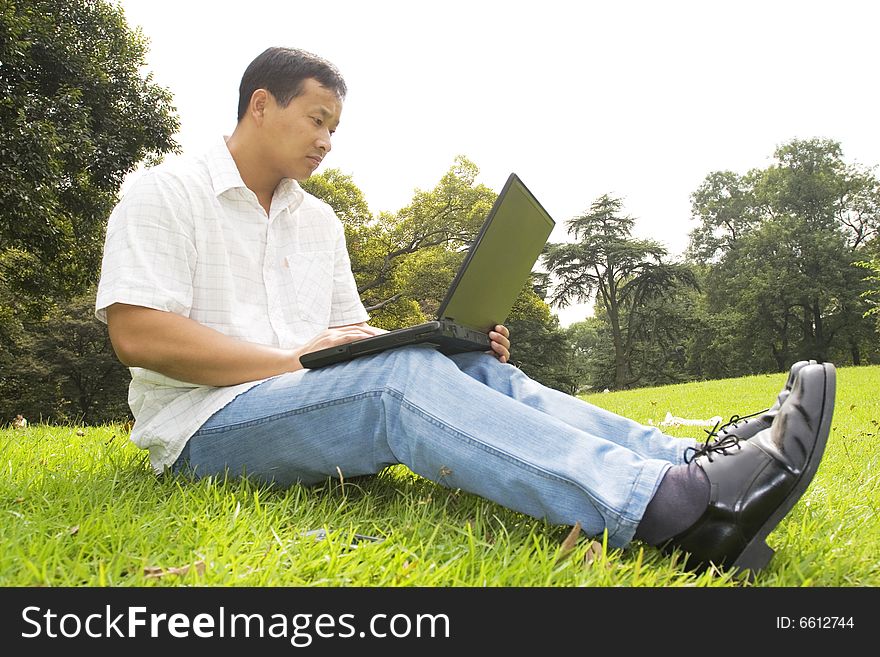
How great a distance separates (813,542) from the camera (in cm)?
170

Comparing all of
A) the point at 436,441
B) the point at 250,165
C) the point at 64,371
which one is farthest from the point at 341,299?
the point at 64,371

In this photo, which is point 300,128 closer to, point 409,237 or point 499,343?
point 499,343

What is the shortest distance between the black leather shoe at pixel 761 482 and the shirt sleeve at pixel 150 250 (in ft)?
4.59

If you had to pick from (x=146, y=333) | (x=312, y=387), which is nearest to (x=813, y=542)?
(x=312, y=387)

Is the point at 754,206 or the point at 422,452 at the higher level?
the point at 754,206

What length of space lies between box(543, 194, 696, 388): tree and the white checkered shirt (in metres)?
26.7

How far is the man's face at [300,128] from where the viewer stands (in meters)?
2.16

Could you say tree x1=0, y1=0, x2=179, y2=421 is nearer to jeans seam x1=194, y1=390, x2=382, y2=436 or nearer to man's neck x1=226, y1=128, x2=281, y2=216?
man's neck x1=226, y1=128, x2=281, y2=216

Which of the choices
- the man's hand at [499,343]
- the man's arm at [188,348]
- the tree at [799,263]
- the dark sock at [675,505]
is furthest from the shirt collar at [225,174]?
the tree at [799,263]

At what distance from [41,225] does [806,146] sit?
32.5 m

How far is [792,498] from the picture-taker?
1.42 metres

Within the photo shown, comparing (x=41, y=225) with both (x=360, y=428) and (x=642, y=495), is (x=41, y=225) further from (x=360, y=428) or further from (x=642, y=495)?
(x=642, y=495)

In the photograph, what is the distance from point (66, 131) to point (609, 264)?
2351cm

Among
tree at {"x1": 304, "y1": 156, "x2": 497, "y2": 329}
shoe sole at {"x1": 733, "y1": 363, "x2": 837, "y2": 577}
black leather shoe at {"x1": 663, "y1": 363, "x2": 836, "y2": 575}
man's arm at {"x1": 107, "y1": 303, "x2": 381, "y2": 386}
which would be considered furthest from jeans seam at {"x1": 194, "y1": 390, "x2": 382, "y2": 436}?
tree at {"x1": 304, "y1": 156, "x2": 497, "y2": 329}
